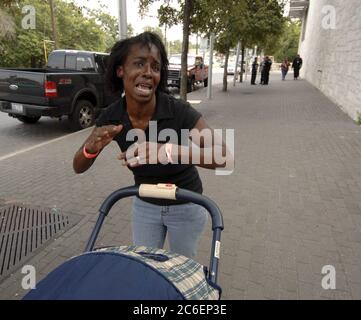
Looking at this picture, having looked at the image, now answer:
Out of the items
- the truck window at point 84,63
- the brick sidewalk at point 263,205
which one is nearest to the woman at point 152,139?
the brick sidewalk at point 263,205

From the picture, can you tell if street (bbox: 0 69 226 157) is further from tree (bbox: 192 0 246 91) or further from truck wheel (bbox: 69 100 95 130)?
tree (bbox: 192 0 246 91)

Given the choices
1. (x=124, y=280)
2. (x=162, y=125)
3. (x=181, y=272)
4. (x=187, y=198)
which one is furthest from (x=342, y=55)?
(x=124, y=280)

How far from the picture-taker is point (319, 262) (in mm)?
3199

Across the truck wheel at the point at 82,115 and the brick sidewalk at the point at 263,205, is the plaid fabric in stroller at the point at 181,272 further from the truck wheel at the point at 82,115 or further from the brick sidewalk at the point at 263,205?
the truck wheel at the point at 82,115

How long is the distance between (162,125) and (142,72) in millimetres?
313

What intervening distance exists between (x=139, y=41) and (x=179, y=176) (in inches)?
32.1

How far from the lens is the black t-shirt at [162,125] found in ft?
6.27

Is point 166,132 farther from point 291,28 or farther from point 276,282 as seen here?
point 291,28

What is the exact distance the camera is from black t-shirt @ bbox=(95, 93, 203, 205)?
191 cm

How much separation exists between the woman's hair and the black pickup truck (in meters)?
5.50

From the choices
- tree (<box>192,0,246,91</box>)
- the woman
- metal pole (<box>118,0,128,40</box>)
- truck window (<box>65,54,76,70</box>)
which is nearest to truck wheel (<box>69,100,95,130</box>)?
truck window (<box>65,54,76,70</box>)

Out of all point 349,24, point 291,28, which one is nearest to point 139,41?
point 349,24
